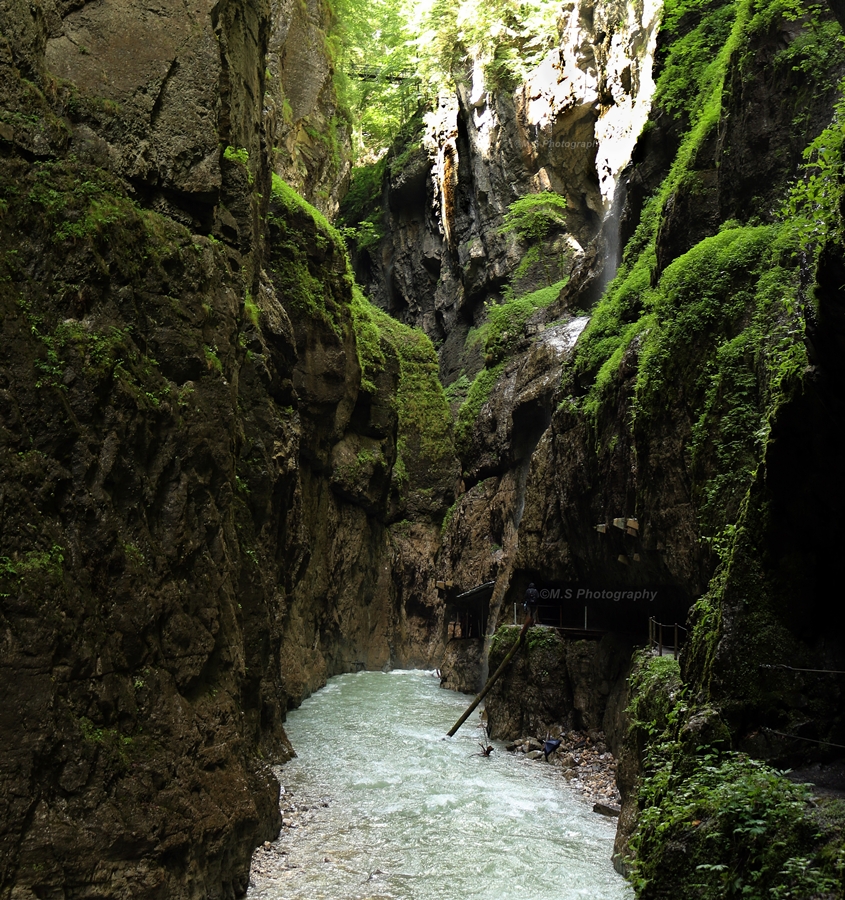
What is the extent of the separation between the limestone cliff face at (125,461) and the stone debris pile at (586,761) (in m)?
6.24

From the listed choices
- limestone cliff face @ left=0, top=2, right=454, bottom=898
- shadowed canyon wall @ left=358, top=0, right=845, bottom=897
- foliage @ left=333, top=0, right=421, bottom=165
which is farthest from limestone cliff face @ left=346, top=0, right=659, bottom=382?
limestone cliff face @ left=0, top=2, right=454, bottom=898

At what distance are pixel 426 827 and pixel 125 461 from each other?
8021mm

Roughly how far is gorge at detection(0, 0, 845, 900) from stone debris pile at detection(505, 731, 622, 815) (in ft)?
1.90

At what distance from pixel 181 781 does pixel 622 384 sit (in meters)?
11.3

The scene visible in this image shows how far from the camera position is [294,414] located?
891 inches

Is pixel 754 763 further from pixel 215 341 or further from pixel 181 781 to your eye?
pixel 215 341

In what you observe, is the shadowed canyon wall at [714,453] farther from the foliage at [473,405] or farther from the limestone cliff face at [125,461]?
the limestone cliff face at [125,461]

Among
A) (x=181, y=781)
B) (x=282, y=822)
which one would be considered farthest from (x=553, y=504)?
(x=181, y=781)

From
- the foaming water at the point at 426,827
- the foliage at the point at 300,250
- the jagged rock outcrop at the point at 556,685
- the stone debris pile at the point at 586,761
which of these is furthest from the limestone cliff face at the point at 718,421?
the foliage at the point at 300,250

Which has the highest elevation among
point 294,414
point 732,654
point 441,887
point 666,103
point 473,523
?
point 666,103

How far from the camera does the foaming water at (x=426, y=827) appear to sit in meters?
10.5

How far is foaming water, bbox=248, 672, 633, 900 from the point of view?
10539 mm

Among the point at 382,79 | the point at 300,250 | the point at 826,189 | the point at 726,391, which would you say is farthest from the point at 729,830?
the point at 382,79

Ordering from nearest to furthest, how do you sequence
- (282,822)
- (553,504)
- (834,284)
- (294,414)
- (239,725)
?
1. (834,284)
2. (239,725)
3. (282,822)
4. (553,504)
5. (294,414)
